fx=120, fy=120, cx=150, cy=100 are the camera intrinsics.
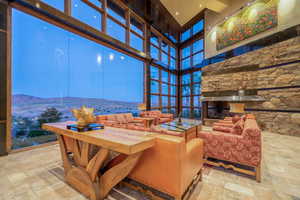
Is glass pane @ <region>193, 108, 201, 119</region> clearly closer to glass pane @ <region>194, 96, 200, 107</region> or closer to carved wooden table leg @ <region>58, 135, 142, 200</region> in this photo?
glass pane @ <region>194, 96, 200, 107</region>

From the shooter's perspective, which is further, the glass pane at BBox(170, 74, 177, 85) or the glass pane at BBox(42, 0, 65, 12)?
the glass pane at BBox(170, 74, 177, 85)

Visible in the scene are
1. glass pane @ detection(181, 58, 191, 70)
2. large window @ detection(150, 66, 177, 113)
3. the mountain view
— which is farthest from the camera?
glass pane @ detection(181, 58, 191, 70)

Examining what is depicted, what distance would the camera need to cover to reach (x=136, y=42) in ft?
20.9

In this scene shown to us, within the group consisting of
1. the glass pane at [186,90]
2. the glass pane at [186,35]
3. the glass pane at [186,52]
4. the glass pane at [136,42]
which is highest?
the glass pane at [186,35]

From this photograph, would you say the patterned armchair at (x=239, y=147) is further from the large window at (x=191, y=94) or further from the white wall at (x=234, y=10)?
the large window at (x=191, y=94)

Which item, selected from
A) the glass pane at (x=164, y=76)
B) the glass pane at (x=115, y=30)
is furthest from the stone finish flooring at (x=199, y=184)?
the glass pane at (x=164, y=76)

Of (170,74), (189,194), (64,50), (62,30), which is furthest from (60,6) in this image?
(170,74)

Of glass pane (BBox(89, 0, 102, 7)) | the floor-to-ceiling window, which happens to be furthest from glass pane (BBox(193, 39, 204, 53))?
glass pane (BBox(89, 0, 102, 7))

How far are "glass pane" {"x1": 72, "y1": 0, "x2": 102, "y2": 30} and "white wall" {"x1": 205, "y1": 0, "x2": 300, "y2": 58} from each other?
575 centimetres

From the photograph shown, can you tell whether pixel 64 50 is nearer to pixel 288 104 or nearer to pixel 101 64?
pixel 101 64

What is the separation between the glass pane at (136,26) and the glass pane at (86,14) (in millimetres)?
1890

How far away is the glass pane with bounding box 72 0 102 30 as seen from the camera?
3918 mm

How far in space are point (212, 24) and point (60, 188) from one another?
342 inches

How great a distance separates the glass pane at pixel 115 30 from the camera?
503 cm
